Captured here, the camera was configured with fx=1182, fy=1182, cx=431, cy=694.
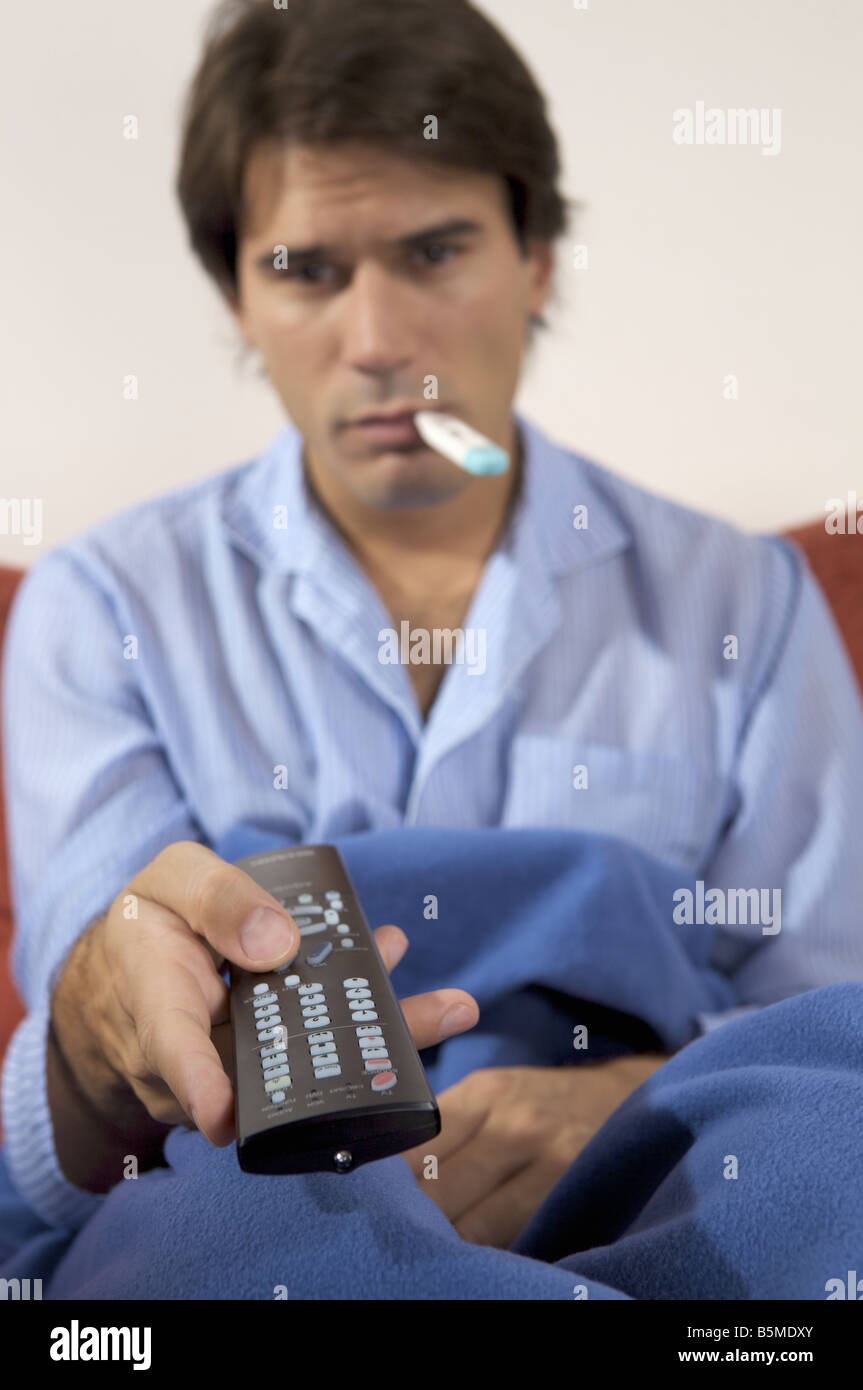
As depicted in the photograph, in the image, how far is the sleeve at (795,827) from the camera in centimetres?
68

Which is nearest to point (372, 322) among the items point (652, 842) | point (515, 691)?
point (515, 691)

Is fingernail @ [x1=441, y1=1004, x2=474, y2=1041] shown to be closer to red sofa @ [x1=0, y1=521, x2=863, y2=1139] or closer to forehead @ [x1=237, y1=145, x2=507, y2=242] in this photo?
forehead @ [x1=237, y1=145, x2=507, y2=242]

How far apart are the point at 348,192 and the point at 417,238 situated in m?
0.05

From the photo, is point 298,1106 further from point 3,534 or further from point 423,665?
point 3,534

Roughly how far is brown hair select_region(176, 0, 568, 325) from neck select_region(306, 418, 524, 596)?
6.9 inches

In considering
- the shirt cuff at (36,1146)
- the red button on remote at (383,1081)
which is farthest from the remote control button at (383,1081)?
the shirt cuff at (36,1146)

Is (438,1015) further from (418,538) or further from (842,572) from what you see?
(842,572)

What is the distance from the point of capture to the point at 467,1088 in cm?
51

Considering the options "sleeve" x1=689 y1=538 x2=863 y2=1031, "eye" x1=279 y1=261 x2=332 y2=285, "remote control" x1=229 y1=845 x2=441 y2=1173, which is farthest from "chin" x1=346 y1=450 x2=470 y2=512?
"remote control" x1=229 y1=845 x2=441 y2=1173

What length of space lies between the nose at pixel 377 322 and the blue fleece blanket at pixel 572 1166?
0.92 feet

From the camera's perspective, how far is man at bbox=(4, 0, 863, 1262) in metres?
0.66

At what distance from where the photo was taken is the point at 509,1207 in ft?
1.64

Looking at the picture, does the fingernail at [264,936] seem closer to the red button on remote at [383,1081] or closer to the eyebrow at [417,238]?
the red button on remote at [383,1081]
